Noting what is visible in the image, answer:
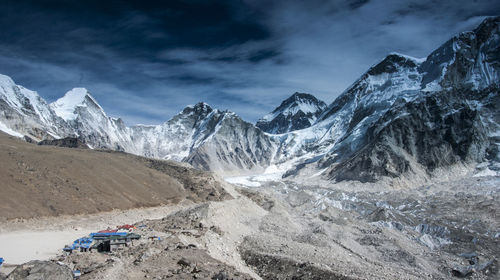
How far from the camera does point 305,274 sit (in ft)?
75.2

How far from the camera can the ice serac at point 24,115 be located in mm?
157500

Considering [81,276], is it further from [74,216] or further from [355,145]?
[355,145]

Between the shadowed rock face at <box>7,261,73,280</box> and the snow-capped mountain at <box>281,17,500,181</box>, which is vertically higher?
the snow-capped mountain at <box>281,17,500,181</box>

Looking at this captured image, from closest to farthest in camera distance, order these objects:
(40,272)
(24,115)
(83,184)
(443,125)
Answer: (40,272) → (83,184) → (443,125) → (24,115)

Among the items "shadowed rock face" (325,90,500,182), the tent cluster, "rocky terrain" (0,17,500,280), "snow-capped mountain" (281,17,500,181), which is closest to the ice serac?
"rocky terrain" (0,17,500,280)

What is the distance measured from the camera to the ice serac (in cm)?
15750

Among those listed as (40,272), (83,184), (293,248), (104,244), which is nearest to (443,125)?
(293,248)

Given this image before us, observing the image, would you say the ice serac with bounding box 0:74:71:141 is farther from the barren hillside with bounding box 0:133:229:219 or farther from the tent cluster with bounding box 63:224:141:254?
the tent cluster with bounding box 63:224:141:254

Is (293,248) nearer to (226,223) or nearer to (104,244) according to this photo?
(226,223)

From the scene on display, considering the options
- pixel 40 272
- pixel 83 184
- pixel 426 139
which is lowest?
pixel 40 272

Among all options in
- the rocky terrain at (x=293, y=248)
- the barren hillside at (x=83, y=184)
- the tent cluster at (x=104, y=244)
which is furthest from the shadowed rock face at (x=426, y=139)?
the tent cluster at (x=104, y=244)

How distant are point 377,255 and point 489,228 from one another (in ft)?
97.6

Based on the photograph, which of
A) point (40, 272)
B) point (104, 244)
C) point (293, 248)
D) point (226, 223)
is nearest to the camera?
point (40, 272)

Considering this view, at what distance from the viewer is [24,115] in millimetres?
→ 169875
